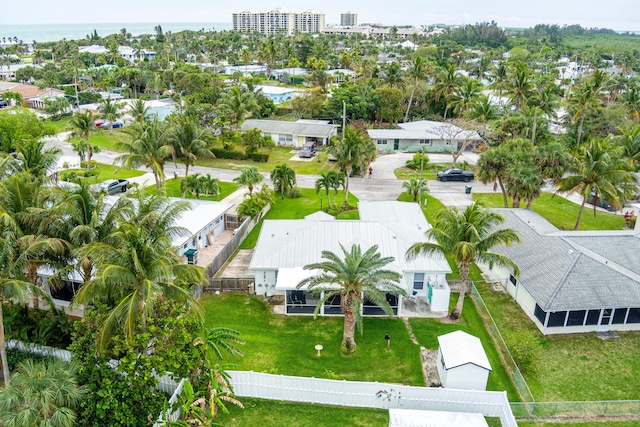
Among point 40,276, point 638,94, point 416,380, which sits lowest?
point 416,380

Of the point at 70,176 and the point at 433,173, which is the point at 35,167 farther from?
the point at 433,173

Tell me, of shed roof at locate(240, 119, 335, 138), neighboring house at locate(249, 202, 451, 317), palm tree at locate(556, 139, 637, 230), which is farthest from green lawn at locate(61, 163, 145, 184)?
palm tree at locate(556, 139, 637, 230)

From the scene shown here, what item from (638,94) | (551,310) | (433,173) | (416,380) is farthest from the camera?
(638,94)

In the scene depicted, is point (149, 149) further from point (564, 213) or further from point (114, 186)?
point (564, 213)

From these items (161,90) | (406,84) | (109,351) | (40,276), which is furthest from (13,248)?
(161,90)

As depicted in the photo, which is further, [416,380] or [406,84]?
[406,84]

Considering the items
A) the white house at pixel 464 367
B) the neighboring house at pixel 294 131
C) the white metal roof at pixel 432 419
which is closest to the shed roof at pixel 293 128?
the neighboring house at pixel 294 131

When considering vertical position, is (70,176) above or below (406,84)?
below

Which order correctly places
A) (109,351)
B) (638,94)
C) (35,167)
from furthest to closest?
(638,94)
(35,167)
(109,351)
